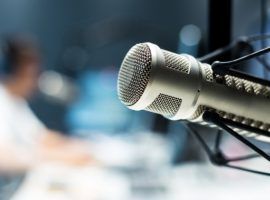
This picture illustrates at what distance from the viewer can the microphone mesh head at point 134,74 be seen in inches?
18.4

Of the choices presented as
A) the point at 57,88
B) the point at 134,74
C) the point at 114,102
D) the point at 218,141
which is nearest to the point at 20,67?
the point at 57,88

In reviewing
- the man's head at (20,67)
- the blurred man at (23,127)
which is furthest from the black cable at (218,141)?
the man's head at (20,67)

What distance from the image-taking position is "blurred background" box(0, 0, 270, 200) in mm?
1164

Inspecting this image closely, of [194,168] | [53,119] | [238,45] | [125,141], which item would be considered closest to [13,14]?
[53,119]

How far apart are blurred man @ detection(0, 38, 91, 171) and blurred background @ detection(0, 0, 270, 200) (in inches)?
3.2

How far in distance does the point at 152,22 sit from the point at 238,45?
203 cm

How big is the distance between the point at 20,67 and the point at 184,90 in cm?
143

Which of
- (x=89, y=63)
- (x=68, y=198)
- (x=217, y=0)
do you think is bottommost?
(x=89, y=63)

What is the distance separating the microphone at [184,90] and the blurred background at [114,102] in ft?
0.69

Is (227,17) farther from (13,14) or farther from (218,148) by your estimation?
(13,14)

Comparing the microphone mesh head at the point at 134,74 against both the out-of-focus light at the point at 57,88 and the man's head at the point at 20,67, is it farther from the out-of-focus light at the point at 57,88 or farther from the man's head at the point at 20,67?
the out-of-focus light at the point at 57,88

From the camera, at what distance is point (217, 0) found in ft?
3.39

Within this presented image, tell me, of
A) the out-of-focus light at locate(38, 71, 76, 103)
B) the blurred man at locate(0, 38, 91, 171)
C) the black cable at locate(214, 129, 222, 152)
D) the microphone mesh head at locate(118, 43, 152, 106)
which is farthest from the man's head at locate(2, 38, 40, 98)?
the microphone mesh head at locate(118, 43, 152, 106)

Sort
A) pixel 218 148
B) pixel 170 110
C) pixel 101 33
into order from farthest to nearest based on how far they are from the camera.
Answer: pixel 101 33 → pixel 218 148 → pixel 170 110
